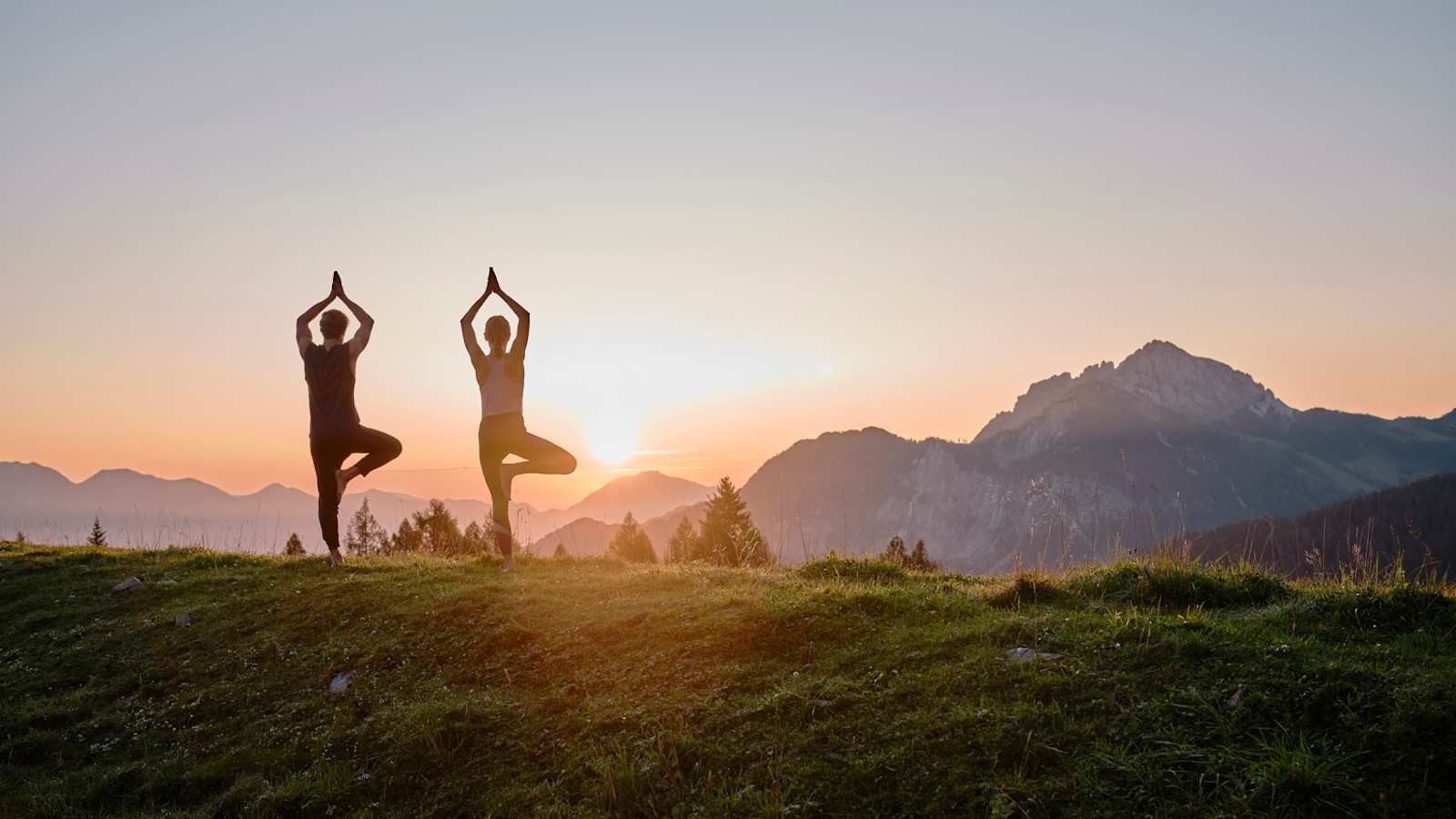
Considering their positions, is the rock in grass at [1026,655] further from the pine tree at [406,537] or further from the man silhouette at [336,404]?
the pine tree at [406,537]

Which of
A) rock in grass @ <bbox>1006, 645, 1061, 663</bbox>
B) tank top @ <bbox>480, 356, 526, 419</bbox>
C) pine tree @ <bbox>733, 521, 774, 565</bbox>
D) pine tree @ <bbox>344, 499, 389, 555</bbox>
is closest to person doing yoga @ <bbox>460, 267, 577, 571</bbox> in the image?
tank top @ <bbox>480, 356, 526, 419</bbox>

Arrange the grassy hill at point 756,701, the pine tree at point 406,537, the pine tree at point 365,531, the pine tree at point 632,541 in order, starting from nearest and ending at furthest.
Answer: the grassy hill at point 756,701 → the pine tree at point 632,541 → the pine tree at point 406,537 → the pine tree at point 365,531

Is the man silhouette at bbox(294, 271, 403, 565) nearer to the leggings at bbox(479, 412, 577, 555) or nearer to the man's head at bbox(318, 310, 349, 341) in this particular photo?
the man's head at bbox(318, 310, 349, 341)

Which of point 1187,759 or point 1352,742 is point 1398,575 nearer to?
point 1352,742

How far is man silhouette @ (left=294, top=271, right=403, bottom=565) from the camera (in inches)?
487

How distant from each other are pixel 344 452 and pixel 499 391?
2613 millimetres

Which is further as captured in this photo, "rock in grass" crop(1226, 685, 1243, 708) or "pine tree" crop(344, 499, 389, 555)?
"pine tree" crop(344, 499, 389, 555)

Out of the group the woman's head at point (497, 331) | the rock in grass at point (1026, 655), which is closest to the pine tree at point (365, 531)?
the woman's head at point (497, 331)

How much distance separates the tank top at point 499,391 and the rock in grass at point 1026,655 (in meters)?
8.61

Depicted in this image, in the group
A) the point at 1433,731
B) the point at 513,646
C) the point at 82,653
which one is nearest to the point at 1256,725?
the point at 1433,731

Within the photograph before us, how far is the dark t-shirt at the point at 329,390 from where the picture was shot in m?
12.3

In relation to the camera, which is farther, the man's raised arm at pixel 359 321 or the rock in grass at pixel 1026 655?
the man's raised arm at pixel 359 321

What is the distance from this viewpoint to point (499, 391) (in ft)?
41.5

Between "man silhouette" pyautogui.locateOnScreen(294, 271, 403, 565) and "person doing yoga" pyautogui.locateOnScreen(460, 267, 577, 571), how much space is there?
1.53 m
